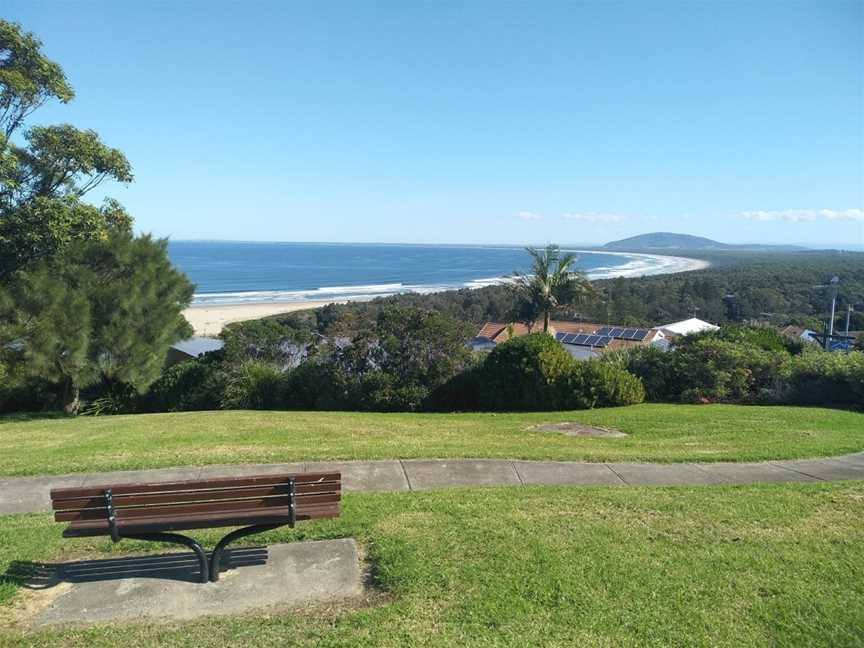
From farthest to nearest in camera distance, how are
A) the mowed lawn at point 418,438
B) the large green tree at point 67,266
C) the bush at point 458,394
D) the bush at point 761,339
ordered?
the bush at point 761,339
the bush at point 458,394
the large green tree at point 67,266
the mowed lawn at point 418,438

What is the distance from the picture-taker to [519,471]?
7598 mm

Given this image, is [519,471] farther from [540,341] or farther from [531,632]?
[540,341]

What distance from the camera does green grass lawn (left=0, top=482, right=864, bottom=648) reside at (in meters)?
4.00

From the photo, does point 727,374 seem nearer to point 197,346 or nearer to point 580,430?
point 580,430

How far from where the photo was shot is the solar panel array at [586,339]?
3904 centimetres

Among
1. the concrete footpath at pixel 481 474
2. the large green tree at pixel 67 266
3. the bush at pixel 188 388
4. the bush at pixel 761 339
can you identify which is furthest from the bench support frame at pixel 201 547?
the bush at pixel 761 339

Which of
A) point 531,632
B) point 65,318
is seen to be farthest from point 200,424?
point 531,632

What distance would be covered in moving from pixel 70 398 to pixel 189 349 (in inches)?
293

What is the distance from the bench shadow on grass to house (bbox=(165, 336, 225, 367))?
664 inches

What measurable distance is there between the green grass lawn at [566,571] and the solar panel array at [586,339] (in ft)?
108

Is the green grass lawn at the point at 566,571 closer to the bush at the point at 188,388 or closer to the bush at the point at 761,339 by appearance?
the bush at the point at 188,388

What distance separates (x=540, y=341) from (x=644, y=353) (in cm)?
372

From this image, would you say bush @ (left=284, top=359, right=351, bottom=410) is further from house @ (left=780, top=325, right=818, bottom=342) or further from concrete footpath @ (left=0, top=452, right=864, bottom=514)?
house @ (left=780, top=325, right=818, bottom=342)

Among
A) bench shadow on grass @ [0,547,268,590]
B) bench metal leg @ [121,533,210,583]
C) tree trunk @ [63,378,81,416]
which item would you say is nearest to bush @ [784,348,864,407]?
bench shadow on grass @ [0,547,268,590]
